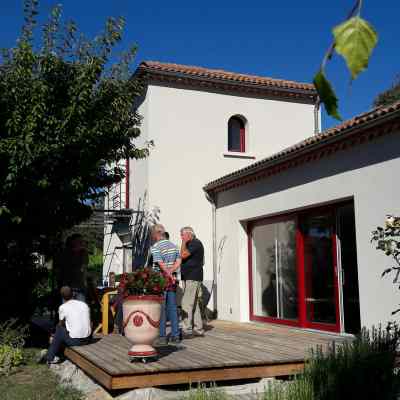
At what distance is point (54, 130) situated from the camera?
917 cm

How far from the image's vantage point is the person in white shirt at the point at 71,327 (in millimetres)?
8328

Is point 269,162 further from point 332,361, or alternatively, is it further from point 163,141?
point 332,361

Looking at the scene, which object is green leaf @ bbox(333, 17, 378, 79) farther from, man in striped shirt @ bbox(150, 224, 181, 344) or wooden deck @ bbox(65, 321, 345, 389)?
man in striped shirt @ bbox(150, 224, 181, 344)

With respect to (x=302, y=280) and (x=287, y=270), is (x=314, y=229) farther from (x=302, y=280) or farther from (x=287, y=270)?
(x=287, y=270)

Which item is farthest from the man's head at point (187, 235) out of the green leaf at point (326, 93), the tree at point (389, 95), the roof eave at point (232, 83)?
the tree at point (389, 95)

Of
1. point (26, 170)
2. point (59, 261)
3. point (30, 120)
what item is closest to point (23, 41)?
point (30, 120)

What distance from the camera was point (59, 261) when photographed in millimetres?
10375

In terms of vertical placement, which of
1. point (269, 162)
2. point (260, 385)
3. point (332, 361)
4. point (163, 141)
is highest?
A: point (163, 141)

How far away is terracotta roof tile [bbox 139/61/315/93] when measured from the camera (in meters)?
14.8

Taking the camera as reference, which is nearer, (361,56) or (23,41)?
(361,56)

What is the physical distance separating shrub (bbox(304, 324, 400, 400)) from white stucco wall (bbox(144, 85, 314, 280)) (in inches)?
355

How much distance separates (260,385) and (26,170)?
5.07 metres

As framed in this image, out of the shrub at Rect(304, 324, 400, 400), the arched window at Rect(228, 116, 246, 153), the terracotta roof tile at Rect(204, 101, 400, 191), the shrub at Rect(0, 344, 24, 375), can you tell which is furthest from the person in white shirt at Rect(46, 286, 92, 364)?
the arched window at Rect(228, 116, 246, 153)

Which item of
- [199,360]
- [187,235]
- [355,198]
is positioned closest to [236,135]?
[187,235]
